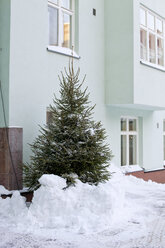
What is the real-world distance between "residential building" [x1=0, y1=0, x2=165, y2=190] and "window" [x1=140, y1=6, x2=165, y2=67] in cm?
3

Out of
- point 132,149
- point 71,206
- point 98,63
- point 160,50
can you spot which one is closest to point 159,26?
point 160,50

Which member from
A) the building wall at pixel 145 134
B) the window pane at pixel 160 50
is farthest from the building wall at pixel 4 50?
the window pane at pixel 160 50

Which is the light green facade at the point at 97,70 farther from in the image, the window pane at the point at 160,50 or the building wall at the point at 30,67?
the window pane at the point at 160,50

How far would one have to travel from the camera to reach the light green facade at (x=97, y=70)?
7.95m

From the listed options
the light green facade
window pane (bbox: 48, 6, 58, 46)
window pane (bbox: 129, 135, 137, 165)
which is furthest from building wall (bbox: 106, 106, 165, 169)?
window pane (bbox: 48, 6, 58, 46)

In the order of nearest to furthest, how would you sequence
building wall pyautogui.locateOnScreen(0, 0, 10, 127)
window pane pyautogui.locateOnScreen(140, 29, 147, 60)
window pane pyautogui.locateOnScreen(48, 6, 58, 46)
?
building wall pyautogui.locateOnScreen(0, 0, 10, 127), window pane pyautogui.locateOnScreen(48, 6, 58, 46), window pane pyautogui.locateOnScreen(140, 29, 147, 60)

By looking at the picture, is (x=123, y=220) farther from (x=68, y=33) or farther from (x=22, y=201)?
(x=68, y=33)

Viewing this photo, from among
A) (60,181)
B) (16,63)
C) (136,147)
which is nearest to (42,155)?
(60,181)

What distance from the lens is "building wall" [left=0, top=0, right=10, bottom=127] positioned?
7737 millimetres

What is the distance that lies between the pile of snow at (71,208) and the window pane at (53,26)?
4.63m

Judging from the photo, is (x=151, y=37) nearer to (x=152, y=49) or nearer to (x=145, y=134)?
(x=152, y=49)

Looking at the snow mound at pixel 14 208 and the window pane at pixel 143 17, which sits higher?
the window pane at pixel 143 17

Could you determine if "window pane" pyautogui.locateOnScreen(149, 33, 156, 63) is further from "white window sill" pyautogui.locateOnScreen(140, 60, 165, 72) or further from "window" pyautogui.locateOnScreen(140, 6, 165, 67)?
"white window sill" pyautogui.locateOnScreen(140, 60, 165, 72)

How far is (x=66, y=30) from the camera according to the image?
1024 cm
